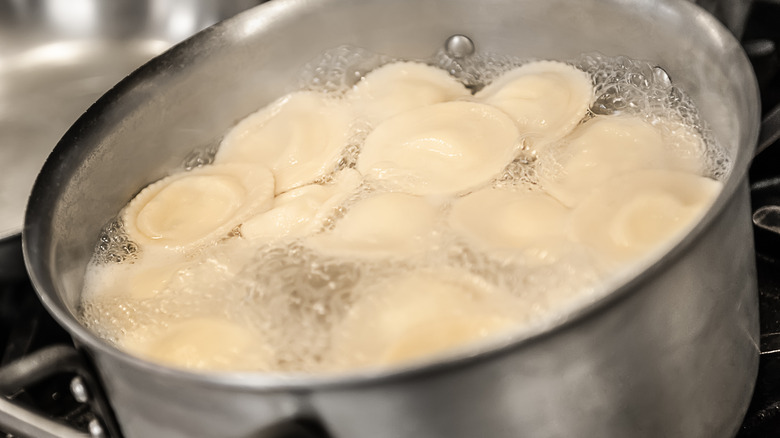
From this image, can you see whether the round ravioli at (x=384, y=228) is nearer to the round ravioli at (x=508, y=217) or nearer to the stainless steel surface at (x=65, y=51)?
the round ravioli at (x=508, y=217)

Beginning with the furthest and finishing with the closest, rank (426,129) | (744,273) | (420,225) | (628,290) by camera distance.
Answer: (426,129)
(420,225)
(744,273)
(628,290)

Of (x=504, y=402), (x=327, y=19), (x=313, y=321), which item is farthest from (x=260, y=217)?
(x=504, y=402)

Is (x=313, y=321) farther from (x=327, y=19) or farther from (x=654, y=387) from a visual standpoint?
(x=327, y=19)

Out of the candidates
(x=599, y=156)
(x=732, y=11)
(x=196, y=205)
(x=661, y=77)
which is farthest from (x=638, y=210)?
(x=196, y=205)

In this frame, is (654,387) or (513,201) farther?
(513,201)

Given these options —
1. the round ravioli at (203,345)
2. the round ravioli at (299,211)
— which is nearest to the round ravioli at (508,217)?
the round ravioli at (299,211)

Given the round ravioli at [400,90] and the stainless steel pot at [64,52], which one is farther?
the stainless steel pot at [64,52]

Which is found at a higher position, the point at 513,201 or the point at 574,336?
the point at 574,336
